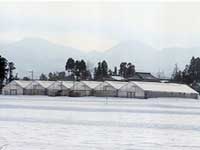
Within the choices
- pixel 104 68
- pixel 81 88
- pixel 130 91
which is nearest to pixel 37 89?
pixel 81 88

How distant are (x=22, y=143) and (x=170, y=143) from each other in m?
3.44

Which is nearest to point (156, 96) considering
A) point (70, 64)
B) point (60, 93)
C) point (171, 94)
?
point (171, 94)

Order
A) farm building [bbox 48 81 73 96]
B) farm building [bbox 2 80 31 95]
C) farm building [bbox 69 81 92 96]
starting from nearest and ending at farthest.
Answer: farm building [bbox 48 81 73 96] < farm building [bbox 69 81 92 96] < farm building [bbox 2 80 31 95]

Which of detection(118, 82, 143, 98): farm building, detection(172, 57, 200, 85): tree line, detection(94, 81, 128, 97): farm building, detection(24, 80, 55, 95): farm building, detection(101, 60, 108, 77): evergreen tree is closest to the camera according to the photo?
detection(118, 82, 143, 98): farm building

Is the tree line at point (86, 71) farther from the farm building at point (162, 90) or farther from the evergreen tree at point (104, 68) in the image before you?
the farm building at point (162, 90)

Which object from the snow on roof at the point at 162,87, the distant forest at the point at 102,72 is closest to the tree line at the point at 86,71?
the distant forest at the point at 102,72

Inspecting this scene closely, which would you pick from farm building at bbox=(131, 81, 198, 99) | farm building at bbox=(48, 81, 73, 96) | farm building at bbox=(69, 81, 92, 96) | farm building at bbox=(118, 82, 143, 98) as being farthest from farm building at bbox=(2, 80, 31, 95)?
farm building at bbox=(131, 81, 198, 99)

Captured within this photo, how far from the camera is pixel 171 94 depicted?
245 ft

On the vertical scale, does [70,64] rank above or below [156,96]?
above

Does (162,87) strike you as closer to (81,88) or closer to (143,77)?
(81,88)

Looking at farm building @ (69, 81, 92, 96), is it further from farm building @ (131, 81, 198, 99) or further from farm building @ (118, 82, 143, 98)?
farm building @ (131, 81, 198, 99)

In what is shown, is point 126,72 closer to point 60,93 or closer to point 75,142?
point 60,93

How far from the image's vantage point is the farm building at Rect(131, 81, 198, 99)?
70375mm

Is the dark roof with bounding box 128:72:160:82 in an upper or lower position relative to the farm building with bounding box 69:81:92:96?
upper
